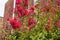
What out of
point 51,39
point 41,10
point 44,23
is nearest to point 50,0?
point 41,10

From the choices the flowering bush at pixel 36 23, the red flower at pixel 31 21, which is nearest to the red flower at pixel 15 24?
the flowering bush at pixel 36 23

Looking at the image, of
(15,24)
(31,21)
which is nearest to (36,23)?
(31,21)

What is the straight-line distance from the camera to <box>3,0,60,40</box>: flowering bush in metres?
4.78

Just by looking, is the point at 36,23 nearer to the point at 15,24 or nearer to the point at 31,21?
the point at 31,21

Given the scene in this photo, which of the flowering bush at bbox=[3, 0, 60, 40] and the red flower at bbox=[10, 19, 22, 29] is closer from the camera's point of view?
the flowering bush at bbox=[3, 0, 60, 40]

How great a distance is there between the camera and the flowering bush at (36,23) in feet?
15.7

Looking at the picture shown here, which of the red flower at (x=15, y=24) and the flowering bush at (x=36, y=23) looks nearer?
the flowering bush at (x=36, y=23)

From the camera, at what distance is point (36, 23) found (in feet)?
16.4

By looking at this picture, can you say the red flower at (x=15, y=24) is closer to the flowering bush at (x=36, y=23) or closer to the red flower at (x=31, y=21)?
the flowering bush at (x=36, y=23)

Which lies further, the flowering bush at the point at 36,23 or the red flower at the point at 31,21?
the red flower at the point at 31,21

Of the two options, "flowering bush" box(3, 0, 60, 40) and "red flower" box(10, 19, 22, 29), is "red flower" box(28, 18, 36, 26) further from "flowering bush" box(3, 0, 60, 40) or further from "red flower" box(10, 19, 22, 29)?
"red flower" box(10, 19, 22, 29)

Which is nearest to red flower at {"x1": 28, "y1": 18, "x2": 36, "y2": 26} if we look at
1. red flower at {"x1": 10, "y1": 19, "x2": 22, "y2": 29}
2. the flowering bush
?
the flowering bush

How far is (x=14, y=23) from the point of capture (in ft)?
16.2

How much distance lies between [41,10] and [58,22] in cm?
59
